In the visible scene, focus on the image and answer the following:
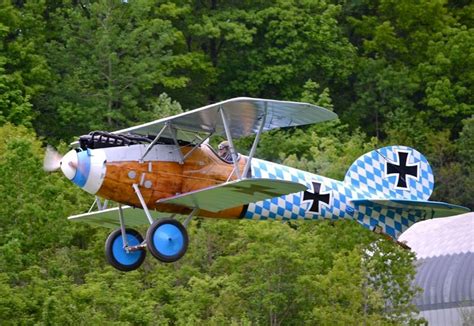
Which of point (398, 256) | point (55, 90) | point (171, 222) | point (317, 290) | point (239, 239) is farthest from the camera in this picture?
point (55, 90)

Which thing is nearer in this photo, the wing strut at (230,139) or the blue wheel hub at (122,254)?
the wing strut at (230,139)

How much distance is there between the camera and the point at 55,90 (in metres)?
57.3

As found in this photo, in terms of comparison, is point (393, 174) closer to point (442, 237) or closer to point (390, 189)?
point (390, 189)

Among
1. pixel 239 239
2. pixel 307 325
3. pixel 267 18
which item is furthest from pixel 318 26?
pixel 307 325

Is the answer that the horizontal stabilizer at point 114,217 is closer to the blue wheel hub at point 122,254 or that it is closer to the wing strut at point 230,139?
the blue wheel hub at point 122,254

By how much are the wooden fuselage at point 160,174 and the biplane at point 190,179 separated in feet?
0.05

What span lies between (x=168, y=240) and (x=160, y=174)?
3.64ft

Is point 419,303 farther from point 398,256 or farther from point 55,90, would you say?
point 55,90

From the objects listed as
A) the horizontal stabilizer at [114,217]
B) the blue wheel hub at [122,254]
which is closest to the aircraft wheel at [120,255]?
the blue wheel hub at [122,254]

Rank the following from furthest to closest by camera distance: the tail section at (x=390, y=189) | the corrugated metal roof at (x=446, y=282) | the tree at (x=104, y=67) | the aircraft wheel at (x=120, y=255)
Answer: the tree at (x=104, y=67) → the corrugated metal roof at (x=446, y=282) → the tail section at (x=390, y=189) → the aircraft wheel at (x=120, y=255)

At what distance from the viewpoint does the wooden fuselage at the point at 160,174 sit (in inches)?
993

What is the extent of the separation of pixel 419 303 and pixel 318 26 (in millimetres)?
23176

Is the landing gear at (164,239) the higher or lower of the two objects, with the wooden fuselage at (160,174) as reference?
lower

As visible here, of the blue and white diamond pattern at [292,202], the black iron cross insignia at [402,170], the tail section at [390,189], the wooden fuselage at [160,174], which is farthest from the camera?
the black iron cross insignia at [402,170]
